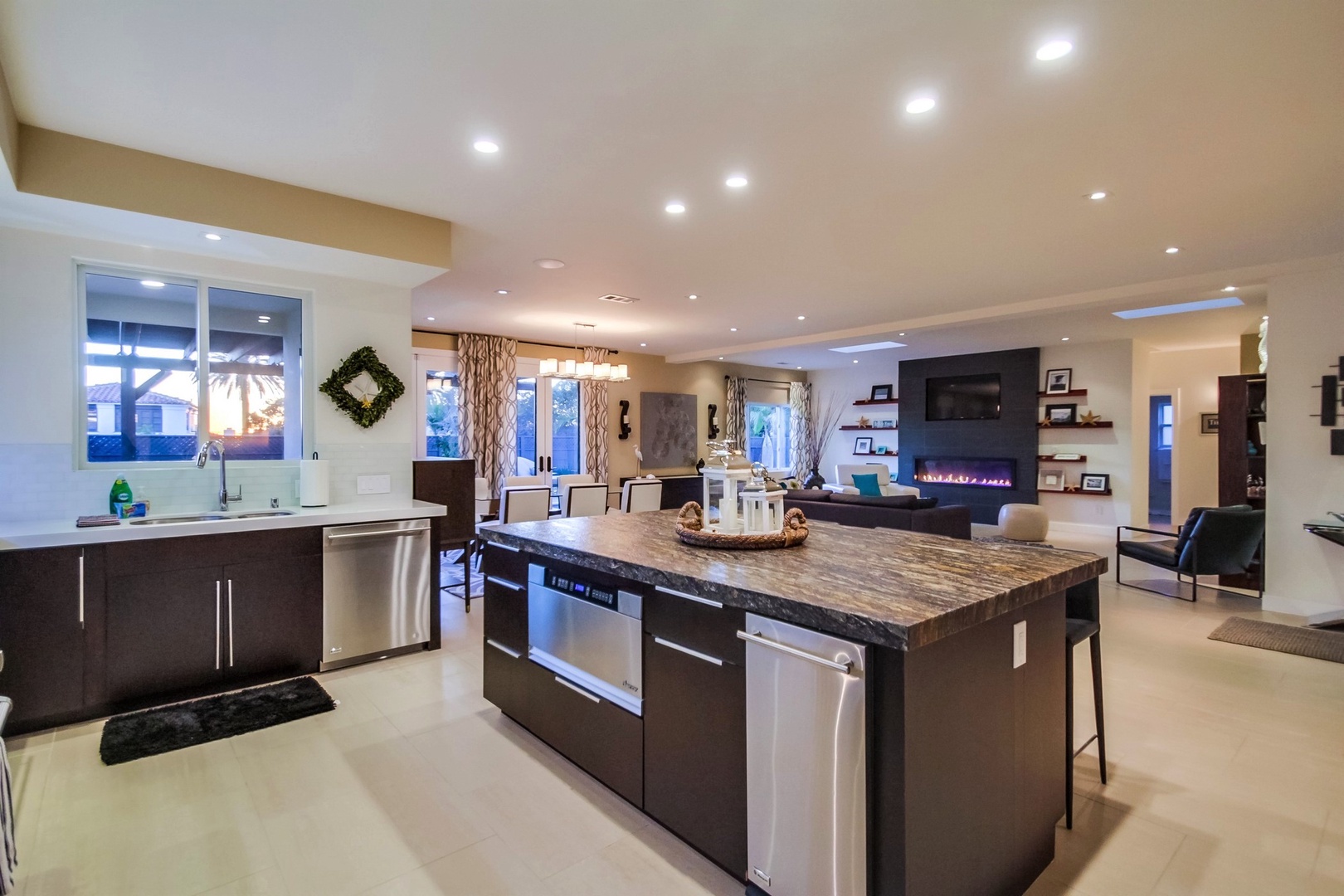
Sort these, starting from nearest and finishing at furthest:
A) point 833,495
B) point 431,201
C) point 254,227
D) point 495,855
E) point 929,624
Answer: point 929,624 < point 495,855 < point 254,227 < point 431,201 < point 833,495

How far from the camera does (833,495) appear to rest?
20.2 ft

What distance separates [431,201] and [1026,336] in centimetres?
777

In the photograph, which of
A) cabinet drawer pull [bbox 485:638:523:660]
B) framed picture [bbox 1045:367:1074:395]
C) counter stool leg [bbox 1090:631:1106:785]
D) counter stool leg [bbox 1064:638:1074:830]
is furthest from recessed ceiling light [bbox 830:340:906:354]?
cabinet drawer pull [bbox 485:638:523:660]

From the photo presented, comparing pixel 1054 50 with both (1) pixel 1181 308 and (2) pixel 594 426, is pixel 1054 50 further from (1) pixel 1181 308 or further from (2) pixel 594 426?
(2) pixel 594 426

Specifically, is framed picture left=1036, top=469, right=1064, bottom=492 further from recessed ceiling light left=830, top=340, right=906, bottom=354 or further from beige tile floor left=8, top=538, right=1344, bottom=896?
→ beige tile floor left=8, top=538, right=1344, bottom=896

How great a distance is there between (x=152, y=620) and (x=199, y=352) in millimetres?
1620

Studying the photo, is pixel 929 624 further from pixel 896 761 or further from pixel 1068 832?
pixel 1068 832

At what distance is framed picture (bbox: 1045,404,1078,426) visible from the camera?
9.05 m

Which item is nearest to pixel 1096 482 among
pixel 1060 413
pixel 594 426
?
pixel 1060 413

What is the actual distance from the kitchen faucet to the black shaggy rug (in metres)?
1.12

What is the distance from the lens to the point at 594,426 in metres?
9.39

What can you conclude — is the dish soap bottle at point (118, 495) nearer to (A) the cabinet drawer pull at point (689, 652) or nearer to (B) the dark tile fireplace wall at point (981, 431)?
(A) the cabinet drawer pull at point (689, 652)

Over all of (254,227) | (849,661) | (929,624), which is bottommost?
(849,661)

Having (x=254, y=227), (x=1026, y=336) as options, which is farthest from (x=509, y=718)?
(x=1026, y=336)
